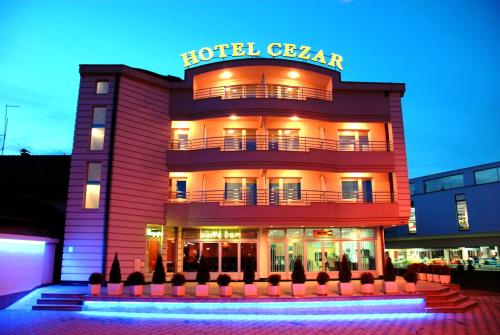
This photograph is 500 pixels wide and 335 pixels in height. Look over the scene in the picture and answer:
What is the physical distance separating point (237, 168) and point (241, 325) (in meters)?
10.9

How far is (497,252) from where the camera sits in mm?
45844

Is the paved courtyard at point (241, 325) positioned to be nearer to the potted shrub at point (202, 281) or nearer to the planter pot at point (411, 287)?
the planter pot at point (411, 287)

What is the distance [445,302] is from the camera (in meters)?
17.7

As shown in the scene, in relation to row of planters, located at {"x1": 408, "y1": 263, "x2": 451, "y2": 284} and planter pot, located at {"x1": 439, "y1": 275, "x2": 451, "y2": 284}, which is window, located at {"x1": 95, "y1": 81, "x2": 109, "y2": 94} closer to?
row of planters, located at {"x1": 408, "y1": 263, "x2": 451, "y2": 284}

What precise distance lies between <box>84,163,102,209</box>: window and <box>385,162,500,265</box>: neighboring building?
37.8 metres

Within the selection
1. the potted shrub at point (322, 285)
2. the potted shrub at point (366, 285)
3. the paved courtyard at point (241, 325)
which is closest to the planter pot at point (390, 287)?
the potted shrub at point (366, 285)

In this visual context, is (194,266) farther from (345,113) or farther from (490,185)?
(490,185)

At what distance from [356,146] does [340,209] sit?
5.13m

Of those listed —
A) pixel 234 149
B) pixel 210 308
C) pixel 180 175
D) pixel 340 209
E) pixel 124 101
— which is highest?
pixel 124 101

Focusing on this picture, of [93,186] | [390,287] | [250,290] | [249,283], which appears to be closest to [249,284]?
[249,283]

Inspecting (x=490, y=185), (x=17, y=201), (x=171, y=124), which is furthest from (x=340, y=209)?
(x=490, y=185)

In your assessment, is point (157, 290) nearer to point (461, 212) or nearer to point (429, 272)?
point (429, 272)

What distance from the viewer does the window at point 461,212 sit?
4391 cm

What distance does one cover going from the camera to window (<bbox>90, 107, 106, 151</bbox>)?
23.2 meters
